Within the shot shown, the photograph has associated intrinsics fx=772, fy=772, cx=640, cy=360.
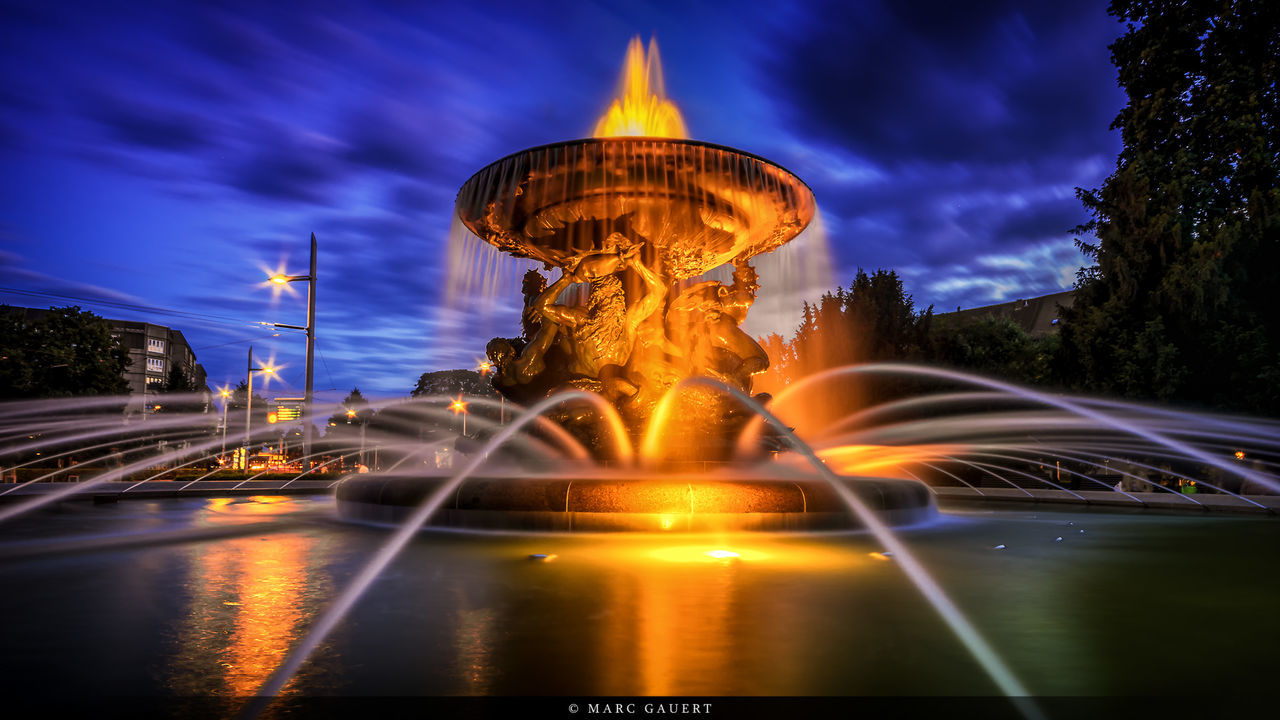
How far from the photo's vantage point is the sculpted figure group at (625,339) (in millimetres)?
13445

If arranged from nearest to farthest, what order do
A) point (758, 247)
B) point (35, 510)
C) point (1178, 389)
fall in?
point (35, 510) → point (758, 247) → point (1178, 389)

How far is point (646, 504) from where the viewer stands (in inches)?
359

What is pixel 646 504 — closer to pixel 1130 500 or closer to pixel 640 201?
pixel 640 201

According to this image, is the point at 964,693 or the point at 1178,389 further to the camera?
the point at 1178,389

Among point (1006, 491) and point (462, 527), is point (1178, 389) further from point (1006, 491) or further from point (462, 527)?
point (462, 527)

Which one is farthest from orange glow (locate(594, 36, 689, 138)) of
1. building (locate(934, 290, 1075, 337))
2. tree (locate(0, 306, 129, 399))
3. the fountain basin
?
building (locate(934, 290, 1075, 337))

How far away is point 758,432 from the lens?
13.5 m

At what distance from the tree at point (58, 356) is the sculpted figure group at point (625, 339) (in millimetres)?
35543

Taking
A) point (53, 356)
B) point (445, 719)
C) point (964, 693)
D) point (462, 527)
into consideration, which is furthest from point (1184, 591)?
point (53, 356)

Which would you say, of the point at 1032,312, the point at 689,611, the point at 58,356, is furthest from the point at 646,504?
the point at 1032,312

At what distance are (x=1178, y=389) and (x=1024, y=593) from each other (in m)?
23.0

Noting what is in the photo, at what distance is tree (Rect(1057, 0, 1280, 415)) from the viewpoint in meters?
23.4

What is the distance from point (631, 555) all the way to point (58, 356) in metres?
42.7

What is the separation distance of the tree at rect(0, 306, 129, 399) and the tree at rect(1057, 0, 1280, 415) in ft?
150
